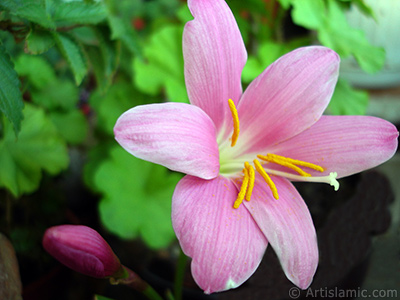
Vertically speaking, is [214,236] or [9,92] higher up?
[9,92]

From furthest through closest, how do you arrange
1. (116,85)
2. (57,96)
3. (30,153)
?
1. (116,85)
2. (57,96)
3. (30,153)

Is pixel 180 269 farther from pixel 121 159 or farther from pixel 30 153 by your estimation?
pixel 121 159

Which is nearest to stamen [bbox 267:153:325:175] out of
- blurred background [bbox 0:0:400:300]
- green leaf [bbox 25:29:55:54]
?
blurred background [bbox 0:0:400:300]

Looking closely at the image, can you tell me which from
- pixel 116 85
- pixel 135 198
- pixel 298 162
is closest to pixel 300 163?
pixel 298 162

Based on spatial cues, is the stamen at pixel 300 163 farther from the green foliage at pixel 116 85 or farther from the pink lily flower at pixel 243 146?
the green foliage at pixel 116 85

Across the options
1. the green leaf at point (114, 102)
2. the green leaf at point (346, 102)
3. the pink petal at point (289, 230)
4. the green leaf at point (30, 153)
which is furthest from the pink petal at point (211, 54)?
the green leaf at point (114, 102)

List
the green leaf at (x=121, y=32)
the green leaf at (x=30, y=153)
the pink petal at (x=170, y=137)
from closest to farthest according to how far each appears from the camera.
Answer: the pink petal at (x=170, y=137) → the green leaf at (x=121, y=32) → the green leaf at (x=30, y=153)

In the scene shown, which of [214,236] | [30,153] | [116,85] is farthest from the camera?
[116,85]

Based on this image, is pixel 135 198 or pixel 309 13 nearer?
pixel 309 13
